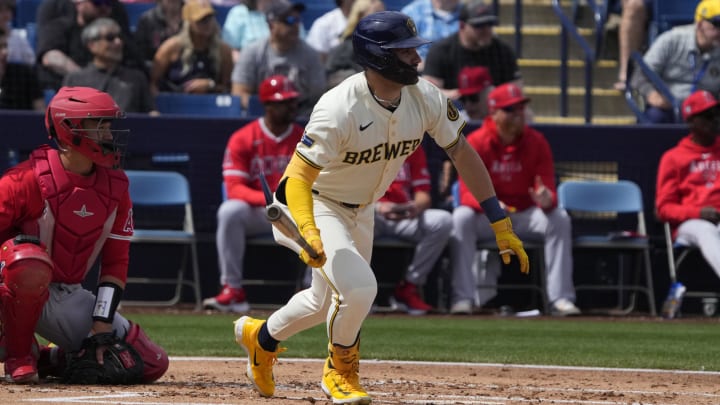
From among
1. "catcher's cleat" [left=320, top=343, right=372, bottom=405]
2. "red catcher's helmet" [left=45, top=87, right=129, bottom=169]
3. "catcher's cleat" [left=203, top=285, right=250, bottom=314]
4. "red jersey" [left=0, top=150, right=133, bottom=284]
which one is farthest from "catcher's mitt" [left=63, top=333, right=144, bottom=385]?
"catcher's cleat" [left=203, top=285, right=250, bottom=314]

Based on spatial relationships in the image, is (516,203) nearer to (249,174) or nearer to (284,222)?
(249,174)

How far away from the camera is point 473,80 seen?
12.6m

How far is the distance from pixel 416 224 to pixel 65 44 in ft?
13.2

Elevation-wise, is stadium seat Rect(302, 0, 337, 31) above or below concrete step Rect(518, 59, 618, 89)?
above

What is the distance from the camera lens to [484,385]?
6.97 metres

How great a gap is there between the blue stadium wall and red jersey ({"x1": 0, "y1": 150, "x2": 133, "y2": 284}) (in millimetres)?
5201

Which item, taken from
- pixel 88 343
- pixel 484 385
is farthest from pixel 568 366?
pixel 88 343

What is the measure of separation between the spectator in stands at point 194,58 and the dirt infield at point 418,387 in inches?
214

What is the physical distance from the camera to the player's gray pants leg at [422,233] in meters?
11.5

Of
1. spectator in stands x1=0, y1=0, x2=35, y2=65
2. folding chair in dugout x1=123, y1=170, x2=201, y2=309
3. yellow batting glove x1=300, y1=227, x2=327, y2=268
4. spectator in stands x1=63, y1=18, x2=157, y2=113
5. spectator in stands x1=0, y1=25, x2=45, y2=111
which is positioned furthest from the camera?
spectator in stands x1=0, y1=0, x2=35, y2=65

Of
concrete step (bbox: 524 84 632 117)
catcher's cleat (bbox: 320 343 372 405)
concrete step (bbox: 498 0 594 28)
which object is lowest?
concrete step (bbox: 524 84 632 117)

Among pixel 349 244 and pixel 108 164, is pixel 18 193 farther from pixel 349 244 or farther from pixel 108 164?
pixel 349 244

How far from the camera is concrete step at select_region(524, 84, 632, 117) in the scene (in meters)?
15.2

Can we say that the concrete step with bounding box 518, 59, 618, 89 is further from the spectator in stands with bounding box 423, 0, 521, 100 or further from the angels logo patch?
the angels logo patch
